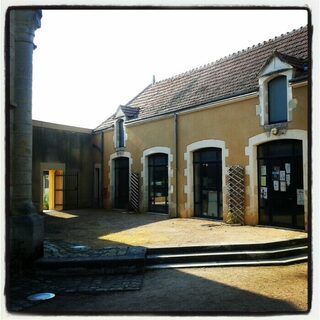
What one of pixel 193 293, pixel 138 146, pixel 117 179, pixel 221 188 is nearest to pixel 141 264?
pixel 193 293

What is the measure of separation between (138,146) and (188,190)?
12.0 feet

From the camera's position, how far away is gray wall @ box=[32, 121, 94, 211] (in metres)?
14.2

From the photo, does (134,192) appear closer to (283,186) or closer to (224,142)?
(224,142)

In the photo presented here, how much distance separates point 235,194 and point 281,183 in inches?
59.5

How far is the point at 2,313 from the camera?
2.89 metres

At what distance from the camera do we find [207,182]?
1159 cm

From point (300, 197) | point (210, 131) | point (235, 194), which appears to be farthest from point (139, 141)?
point (300, 197)

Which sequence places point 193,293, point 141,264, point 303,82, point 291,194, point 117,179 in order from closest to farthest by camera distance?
point 193,293, point 141,264, point 303,82, point 291,194, point 117,179

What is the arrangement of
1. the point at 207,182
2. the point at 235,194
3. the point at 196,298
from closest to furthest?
the point at 196,298 < the point at 235,194 < the point at 207,182

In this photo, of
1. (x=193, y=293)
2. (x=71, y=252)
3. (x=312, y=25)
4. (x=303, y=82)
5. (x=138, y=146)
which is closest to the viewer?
(x=312, y=25)

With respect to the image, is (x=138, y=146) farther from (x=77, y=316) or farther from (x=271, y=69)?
(x=77, y=316)

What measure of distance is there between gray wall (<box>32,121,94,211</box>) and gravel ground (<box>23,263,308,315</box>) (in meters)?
9.44

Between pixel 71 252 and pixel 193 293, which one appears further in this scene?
pixel 71 252

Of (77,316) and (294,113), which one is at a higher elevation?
(294,113)
